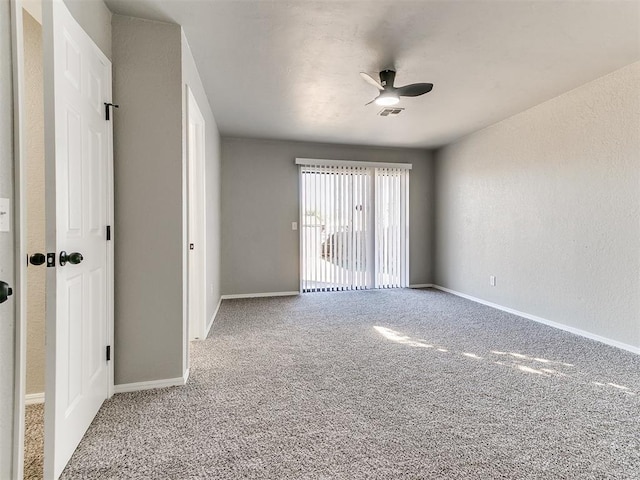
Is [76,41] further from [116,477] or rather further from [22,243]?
[116,477]

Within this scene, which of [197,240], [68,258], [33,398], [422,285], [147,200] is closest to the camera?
[68,258]

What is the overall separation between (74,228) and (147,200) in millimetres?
586

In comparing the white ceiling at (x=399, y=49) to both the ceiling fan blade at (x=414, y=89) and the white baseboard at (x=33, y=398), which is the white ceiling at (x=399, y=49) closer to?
the ceiling fan blade at (x=414, y=89)

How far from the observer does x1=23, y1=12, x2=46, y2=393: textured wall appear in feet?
6.15

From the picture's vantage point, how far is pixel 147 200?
205 centimetres

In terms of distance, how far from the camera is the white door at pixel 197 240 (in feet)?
9.95

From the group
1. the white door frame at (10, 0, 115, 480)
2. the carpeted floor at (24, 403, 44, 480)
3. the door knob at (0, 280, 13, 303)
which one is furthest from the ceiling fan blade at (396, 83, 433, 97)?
the carpeted floor at (24, 403, 44, 480)

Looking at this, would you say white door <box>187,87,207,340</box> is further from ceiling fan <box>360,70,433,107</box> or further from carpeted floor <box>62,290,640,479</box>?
ceiling fan <box>360,70,433,107</box>

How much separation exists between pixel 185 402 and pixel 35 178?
1.61m

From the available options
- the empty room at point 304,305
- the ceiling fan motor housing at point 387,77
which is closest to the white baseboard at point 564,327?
the empty room at point 304,305

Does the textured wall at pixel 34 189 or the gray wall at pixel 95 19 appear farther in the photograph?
the textured wall at pixel 34 189

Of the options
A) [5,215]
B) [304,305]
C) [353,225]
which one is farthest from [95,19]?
[353,225]

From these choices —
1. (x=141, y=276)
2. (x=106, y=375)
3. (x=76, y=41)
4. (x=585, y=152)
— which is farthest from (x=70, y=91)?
(x=585, y=152)

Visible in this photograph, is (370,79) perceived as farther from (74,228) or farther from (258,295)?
(258,295)
